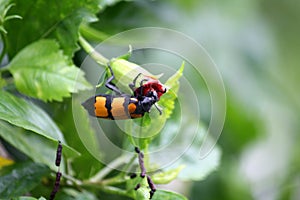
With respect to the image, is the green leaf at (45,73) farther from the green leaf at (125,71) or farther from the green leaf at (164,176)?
the green leaf at (164,176)

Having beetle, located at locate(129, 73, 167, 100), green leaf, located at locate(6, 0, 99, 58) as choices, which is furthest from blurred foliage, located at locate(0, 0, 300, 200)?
beetle, located at locate(129, 73, 167, 100)

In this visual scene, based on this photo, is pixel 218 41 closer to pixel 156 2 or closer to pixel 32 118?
pixel 156 2

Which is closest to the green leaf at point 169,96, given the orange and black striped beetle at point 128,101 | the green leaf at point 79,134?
the orange and black striped beetle at point 128,101

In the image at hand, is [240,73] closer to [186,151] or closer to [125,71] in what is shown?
[186,151]

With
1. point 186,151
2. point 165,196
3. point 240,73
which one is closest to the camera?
point 165,196

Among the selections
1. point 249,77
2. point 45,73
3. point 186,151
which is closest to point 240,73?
point 249,77

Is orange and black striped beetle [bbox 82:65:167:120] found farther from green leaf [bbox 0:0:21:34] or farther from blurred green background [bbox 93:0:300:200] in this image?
blurred green background [bbox 93:0:300:200]
